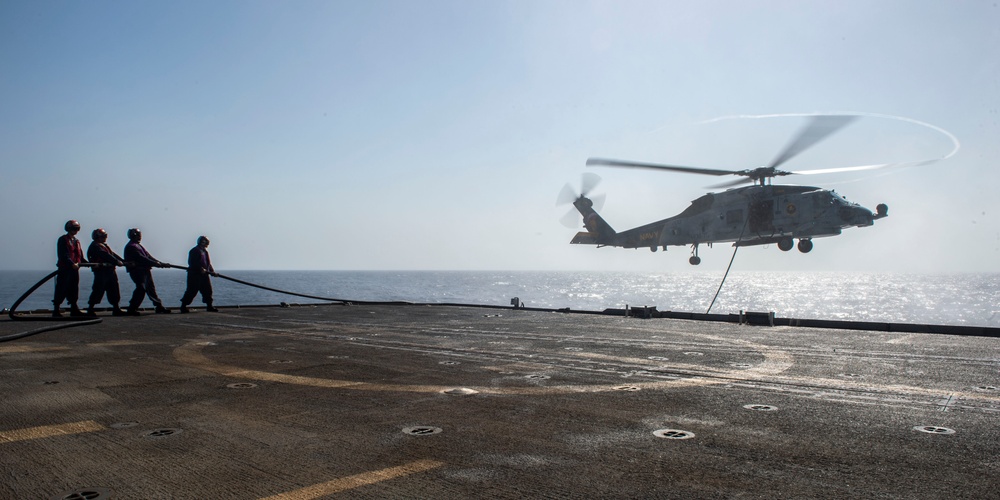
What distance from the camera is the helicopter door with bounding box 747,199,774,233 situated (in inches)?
1073

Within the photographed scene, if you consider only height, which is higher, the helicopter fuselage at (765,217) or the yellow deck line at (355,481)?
the helicopter fuselage at (765,217)

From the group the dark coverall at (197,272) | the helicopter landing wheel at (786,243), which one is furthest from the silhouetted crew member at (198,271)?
the helicopter landing wheel at (786,243)

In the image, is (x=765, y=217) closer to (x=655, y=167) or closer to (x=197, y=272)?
(x=655, y=167)

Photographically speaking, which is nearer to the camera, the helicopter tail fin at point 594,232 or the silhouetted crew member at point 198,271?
the silhouetted crew member at point 198,271

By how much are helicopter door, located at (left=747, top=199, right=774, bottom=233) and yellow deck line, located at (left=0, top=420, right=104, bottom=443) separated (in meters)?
26.9

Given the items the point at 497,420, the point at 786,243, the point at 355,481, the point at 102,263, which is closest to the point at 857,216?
the point at 786,243

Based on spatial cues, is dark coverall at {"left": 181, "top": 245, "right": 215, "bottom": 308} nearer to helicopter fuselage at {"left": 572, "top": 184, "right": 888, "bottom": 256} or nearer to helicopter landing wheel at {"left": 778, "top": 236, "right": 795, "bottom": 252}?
helicopter fuselage at {"left": 572, "top": 184, "right": 888, "bottom": 256}

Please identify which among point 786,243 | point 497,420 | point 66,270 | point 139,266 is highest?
point 786,243

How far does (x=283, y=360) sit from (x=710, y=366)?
6.83 meters

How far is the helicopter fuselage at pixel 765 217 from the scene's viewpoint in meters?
26.2

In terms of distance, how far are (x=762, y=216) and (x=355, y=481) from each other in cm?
2677

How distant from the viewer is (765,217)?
2736 cm

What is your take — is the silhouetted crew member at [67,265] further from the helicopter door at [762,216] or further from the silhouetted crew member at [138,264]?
the helicopter door at [762,216]

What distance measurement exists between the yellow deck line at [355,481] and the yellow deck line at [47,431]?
278 cm
